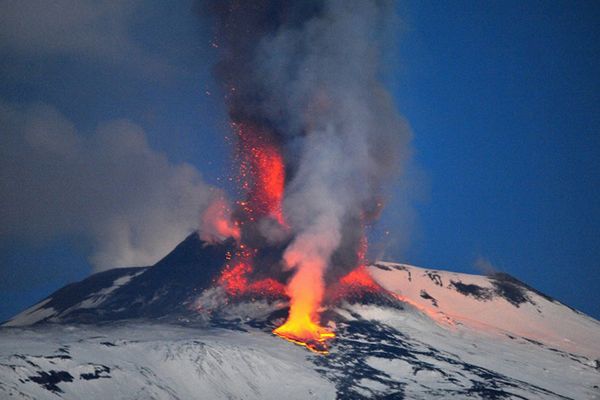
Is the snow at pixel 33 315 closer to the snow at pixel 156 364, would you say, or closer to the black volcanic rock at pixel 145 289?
the black volcanic rock at pixel 145 289

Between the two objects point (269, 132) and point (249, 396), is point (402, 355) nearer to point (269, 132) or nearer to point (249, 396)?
point (249, 396)

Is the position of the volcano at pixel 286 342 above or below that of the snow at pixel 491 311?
below

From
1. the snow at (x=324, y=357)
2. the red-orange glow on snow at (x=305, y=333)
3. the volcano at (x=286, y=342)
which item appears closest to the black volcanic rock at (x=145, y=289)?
the volcano at (x=286, y=342)

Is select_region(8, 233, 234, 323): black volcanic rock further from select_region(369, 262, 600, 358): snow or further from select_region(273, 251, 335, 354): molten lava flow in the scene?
select_region(369, 262, 600, 358): snow

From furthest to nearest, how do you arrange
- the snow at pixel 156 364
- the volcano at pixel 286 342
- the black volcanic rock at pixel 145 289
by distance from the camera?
the black volcanic rock at pixel 145 289
the volcano at pixel 286 342
the snow at pixel 156 364

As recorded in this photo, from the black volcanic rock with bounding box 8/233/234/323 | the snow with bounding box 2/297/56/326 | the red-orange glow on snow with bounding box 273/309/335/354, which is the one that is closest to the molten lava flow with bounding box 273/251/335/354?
the red-orange glow on snow with bounding box 273/309/335/354

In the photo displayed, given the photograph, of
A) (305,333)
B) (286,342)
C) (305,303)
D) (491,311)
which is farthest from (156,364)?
(491,311)

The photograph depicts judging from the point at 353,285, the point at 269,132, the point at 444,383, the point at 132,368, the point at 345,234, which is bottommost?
the point at 132,368

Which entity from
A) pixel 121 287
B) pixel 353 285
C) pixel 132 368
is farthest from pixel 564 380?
pixel 121 287
